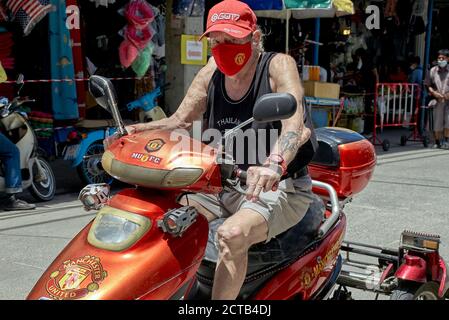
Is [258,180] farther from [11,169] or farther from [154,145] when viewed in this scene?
[11,169]

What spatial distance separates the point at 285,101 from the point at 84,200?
93 cm

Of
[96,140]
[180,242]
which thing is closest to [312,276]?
[180,242]

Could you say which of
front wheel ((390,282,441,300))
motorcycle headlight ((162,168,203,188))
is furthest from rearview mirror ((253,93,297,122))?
front wheel ((390,282,441,300))

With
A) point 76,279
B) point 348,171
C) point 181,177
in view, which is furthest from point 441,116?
point 76,279

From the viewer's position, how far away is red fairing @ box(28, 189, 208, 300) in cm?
224

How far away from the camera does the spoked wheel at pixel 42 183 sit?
7191 millimetres

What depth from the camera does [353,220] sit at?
6480 millimetres

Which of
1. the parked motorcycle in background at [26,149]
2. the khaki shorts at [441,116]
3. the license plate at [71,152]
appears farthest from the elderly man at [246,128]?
the khaki shorts at [441,116]

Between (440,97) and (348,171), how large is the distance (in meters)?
9.29

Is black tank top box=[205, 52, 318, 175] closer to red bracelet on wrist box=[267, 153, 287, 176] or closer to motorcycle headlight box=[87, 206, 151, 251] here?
red bracelet on wrist box=[267, 153, 287, 176]

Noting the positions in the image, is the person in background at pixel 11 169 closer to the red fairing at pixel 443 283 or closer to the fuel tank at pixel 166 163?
the fuel tank at pixel 166 163

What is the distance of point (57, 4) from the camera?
788 cm

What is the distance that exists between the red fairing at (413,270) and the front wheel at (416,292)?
0.12 ft

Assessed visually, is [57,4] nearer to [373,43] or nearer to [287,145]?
[287,145]
